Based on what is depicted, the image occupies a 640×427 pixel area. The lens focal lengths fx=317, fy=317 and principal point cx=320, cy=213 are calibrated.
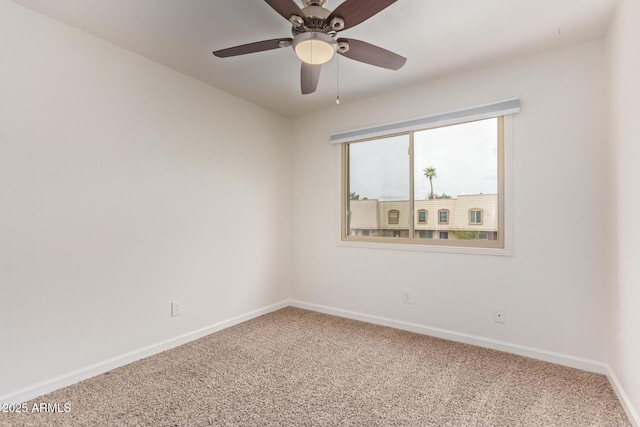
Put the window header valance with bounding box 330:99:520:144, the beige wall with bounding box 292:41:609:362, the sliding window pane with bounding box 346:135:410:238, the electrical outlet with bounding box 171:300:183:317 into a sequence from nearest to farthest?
the beige wall with bounding box 292:41:609:362 < the window header valance with bounding box 330:99:520:144 < the electrical outlet with bounding box 171:300:183:317 < the sliding window pane with bounding box 346:135:410:238

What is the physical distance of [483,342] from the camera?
264cm

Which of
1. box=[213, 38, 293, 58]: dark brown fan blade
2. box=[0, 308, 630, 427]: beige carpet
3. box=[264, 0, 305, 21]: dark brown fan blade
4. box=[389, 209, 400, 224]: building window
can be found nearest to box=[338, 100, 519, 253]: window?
box=[389, 209, 400, 224]: building window

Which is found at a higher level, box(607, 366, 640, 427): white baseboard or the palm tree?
the palm tree

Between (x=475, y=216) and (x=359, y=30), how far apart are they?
5.90 feet

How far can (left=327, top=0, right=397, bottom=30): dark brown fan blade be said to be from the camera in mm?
1429

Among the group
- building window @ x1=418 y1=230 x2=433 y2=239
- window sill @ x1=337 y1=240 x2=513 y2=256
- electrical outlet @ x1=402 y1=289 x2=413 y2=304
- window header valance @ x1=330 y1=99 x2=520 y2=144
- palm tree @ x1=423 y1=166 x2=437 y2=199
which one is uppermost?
window header valance @ x1=330 y1=99 x2=520 y2=144

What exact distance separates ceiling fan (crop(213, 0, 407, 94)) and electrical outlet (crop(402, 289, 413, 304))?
2.03 m

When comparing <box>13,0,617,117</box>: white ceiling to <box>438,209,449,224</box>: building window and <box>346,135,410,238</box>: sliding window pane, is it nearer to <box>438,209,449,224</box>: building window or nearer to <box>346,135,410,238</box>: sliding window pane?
<box>346,135,410,238</box>: sliding window pane

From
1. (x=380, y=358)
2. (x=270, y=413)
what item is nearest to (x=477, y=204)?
(x=380, y=358)

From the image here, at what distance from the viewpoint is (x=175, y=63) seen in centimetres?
258

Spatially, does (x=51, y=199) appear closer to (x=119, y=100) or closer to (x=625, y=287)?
(x=119, y=100)

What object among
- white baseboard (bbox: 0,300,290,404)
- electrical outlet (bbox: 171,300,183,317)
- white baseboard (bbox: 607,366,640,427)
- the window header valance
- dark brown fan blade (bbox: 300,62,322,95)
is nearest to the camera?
white baseboard (bbox: 607,366,640,427)

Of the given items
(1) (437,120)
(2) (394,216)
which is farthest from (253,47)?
(2) (394,216)

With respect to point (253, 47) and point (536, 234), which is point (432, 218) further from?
point (253, 47)
